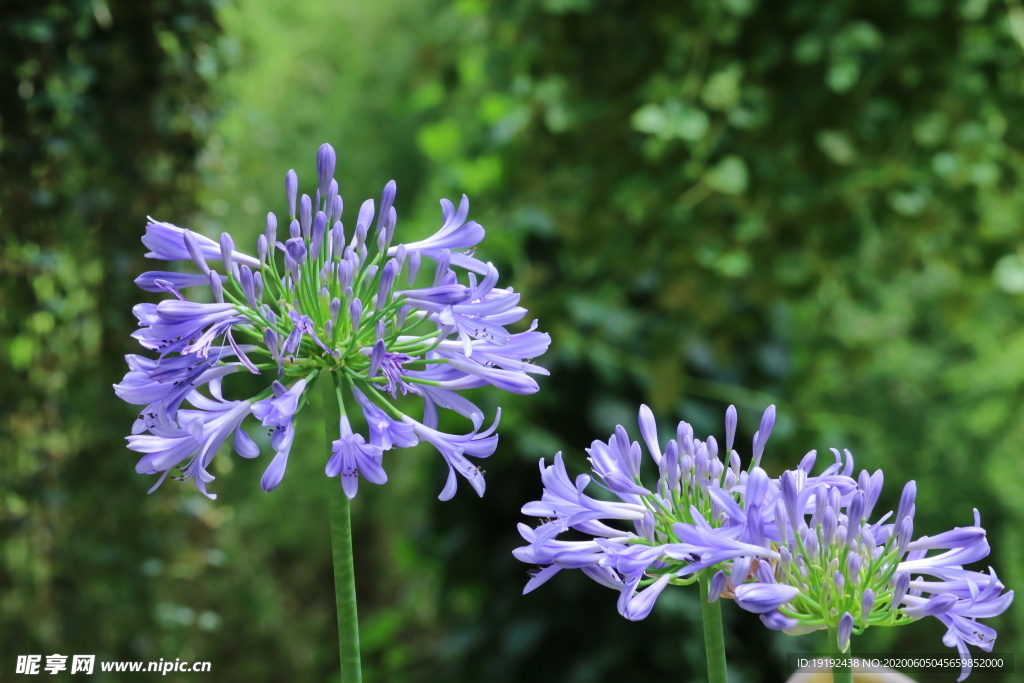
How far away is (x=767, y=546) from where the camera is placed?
0.55m

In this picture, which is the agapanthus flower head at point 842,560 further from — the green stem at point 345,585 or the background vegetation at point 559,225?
the background vegetation at point 559,225

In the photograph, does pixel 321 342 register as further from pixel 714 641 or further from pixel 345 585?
pixel 714 641

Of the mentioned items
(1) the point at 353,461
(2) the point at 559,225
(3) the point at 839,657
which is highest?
(2) the point at 559,225

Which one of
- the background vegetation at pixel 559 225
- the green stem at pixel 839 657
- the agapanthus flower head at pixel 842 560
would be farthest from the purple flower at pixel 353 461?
the background vegetation at pixel 559 225

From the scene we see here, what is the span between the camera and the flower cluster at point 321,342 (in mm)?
579

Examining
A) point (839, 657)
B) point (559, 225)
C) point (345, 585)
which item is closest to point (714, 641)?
point (839, 657)

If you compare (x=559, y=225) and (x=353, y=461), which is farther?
(x=559, y=225)

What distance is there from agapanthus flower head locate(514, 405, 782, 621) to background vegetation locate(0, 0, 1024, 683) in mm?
1096

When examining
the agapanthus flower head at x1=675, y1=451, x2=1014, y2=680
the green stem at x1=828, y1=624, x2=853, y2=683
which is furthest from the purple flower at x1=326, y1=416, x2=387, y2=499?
the green stem at x1=828, y1=624, x2=853, y2=683

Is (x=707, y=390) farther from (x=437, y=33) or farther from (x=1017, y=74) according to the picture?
(x=437, y=33)

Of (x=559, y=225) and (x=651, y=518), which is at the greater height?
(x=559, y=225)

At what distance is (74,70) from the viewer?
4.71 ft

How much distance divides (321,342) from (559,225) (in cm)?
125

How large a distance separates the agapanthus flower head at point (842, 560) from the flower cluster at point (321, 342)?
6.1 inches
